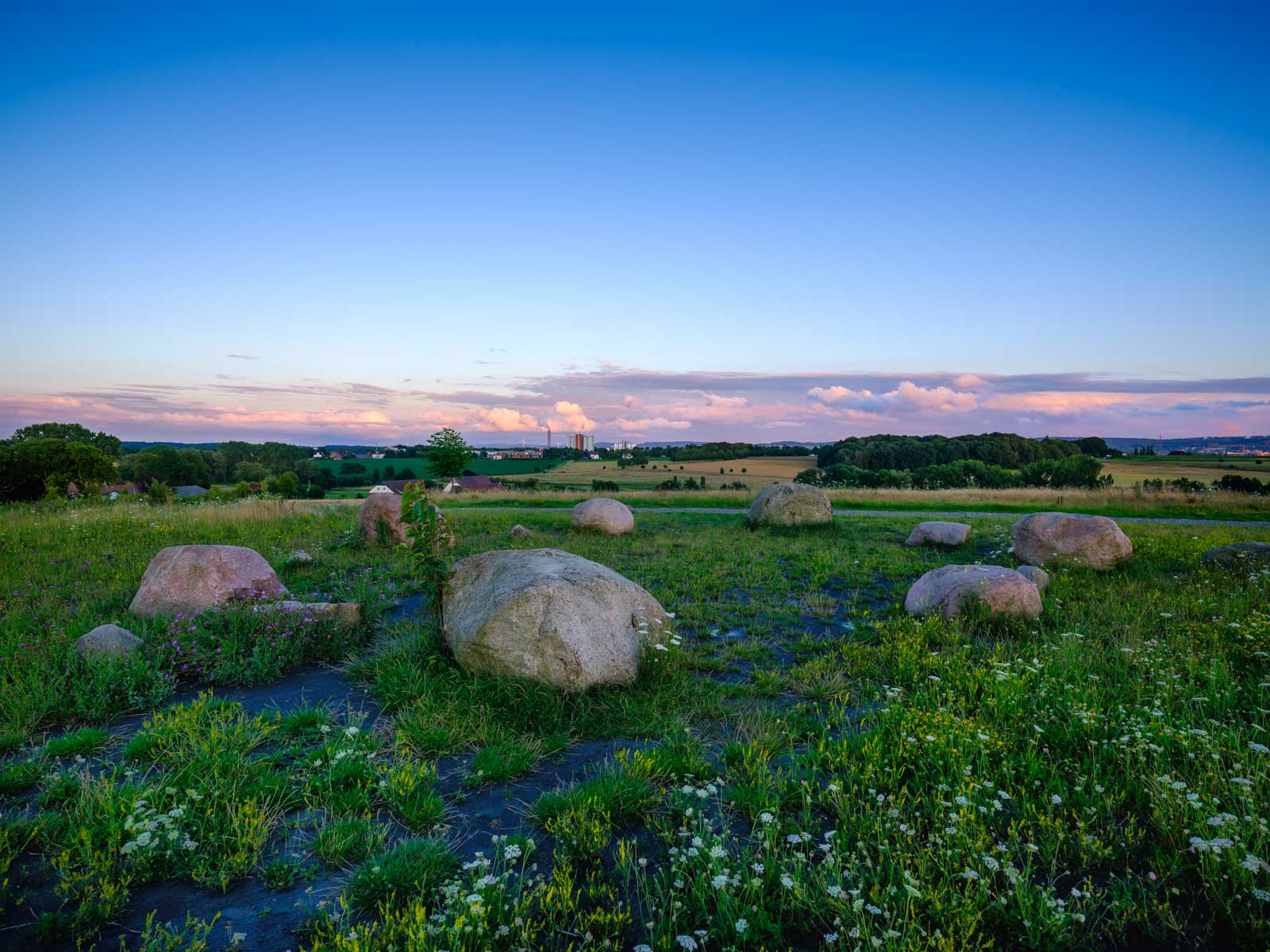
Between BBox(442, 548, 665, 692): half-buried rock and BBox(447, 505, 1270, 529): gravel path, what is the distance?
17.0 metres

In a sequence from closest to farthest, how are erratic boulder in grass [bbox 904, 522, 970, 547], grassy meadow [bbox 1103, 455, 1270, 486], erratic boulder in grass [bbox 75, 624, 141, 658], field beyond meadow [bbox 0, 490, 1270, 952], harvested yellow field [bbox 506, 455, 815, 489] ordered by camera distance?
field beyond meadow [bbox 0, 490, 1270, 952]
erratic boulder in grass [bbox 75, 624, 141, 658]
erratic boulder in grass [bbox 904, 522, 970, 547]
grassy meadow [bbox 1103, 455, 1270, 486]
harvested yellow field [bbox 506, 455, 815, 489]

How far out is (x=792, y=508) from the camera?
1975 centimetres

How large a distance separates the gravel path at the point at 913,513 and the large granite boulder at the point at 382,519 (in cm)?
900

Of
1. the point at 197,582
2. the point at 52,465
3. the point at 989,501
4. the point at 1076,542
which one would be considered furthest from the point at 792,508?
the point at 52,465

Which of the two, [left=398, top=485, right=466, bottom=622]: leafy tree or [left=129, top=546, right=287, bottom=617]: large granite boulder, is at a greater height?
[left=398, top=485, right=466, bottom=622]: leafy tree

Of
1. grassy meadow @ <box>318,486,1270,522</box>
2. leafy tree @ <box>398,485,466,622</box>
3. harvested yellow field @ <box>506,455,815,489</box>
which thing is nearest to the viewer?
leafy tree @ <box>398,485,466,622</box>

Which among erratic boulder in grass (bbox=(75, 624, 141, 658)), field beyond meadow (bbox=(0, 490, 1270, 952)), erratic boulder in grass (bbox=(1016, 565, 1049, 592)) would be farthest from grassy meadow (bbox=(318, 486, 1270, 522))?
field beyond meadow (bbox=(0, 490, 1270, 952))

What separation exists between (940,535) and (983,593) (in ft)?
25.4

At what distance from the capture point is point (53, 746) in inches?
217

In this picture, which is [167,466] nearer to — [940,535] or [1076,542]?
[940,535]

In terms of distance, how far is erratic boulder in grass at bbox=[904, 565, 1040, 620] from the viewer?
9.35 metres

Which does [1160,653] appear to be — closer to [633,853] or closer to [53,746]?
[633,853]

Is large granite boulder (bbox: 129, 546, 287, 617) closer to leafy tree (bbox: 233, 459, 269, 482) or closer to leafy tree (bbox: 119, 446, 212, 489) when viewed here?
leafy tree (bbox: 119, 446, 212, 489)

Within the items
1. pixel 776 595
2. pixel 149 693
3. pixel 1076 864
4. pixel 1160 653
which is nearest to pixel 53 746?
pixel 149 693
